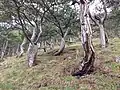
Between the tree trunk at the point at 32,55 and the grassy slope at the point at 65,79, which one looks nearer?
the grassy slope at the point at 65,79

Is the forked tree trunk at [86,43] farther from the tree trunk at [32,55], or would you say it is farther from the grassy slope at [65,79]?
the tree trunk at [32,55]

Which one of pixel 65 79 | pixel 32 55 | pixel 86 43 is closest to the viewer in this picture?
pixel 86 43

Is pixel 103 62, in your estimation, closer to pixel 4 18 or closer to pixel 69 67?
pixel 69 67

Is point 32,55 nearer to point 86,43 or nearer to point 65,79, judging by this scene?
point 65,79

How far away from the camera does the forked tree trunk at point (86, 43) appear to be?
31.7 ft

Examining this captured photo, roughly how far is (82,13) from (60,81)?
351 cm

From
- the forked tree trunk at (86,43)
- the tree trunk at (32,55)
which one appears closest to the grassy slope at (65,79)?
the forked tree trunk at (86,43)

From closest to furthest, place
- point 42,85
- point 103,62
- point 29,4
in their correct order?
point 42,85 → point 103,62 → point 29,4

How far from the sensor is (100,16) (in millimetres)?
18094

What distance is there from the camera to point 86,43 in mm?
9664

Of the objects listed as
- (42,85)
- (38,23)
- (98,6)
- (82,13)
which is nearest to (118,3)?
(98,6)

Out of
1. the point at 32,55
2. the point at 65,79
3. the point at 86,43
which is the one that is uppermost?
the point at 86,43

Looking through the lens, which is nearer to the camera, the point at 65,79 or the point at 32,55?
the point at 65,79

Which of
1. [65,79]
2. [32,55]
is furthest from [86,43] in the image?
[32,55]
